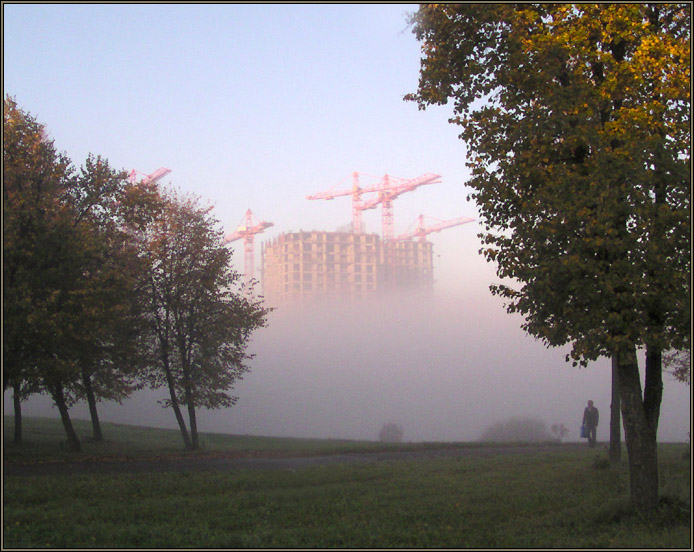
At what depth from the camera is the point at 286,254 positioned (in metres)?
153

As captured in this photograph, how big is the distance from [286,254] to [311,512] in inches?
5616

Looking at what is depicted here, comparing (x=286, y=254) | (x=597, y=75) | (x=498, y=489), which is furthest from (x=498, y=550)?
(x=286, y=254)

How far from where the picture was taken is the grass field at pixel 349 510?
31.7ft

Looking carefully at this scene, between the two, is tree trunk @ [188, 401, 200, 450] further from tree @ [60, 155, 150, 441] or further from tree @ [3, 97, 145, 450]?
tree @ [3, 97, 145, 450]

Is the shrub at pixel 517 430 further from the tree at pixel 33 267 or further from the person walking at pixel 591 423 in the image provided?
the tree at pixel 33 267

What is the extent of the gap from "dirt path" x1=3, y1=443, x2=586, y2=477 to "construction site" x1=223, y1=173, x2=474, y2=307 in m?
108

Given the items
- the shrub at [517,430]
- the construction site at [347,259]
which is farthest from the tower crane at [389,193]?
the shrub at [517,430]

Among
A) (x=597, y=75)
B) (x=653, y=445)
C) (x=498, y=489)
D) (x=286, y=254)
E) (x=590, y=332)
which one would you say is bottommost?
(x=498, y=489)

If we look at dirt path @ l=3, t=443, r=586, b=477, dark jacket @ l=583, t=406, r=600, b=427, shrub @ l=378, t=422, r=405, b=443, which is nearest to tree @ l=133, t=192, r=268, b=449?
dirt path @ l=3, t=443, r=586, b=477

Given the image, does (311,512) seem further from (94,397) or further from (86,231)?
(94,397)

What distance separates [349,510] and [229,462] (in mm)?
8963

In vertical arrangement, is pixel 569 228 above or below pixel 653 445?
above

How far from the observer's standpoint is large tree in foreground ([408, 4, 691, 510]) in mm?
10148

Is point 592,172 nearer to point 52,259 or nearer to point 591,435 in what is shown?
point 52,259
